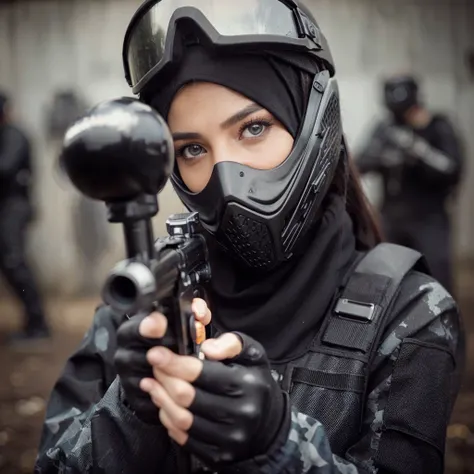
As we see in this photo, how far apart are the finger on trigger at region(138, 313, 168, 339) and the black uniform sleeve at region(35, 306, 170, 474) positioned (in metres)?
0.34

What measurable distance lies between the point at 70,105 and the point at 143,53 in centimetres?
707

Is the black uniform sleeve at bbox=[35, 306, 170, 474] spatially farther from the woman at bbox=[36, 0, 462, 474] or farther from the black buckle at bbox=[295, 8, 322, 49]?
the black buckle at bbox=[295, 8, 322, 49]

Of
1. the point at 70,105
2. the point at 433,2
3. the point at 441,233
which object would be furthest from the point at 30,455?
the point at 433,2

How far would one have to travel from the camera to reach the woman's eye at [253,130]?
1529 mm

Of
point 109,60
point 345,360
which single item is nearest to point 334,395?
point 345,360

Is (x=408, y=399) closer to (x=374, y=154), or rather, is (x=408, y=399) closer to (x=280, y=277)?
(x=280, y=277)

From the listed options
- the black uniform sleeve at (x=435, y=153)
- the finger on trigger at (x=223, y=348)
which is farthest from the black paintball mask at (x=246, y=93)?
the black uniform sleeve at (x=435, y=153)

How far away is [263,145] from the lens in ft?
5.06

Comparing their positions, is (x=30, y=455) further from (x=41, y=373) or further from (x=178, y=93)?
(x=178, y=93)

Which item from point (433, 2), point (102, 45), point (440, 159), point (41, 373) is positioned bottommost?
point (41, 373)

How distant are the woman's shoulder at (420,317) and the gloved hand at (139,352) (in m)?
0.56

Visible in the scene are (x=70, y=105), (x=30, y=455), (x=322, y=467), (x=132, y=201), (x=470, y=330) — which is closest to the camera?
(x=132, y=201)

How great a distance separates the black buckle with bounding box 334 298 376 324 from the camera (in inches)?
59.4

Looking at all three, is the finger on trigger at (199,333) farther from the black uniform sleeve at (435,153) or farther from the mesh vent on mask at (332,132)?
the black uniform sleeve at (435,153)
